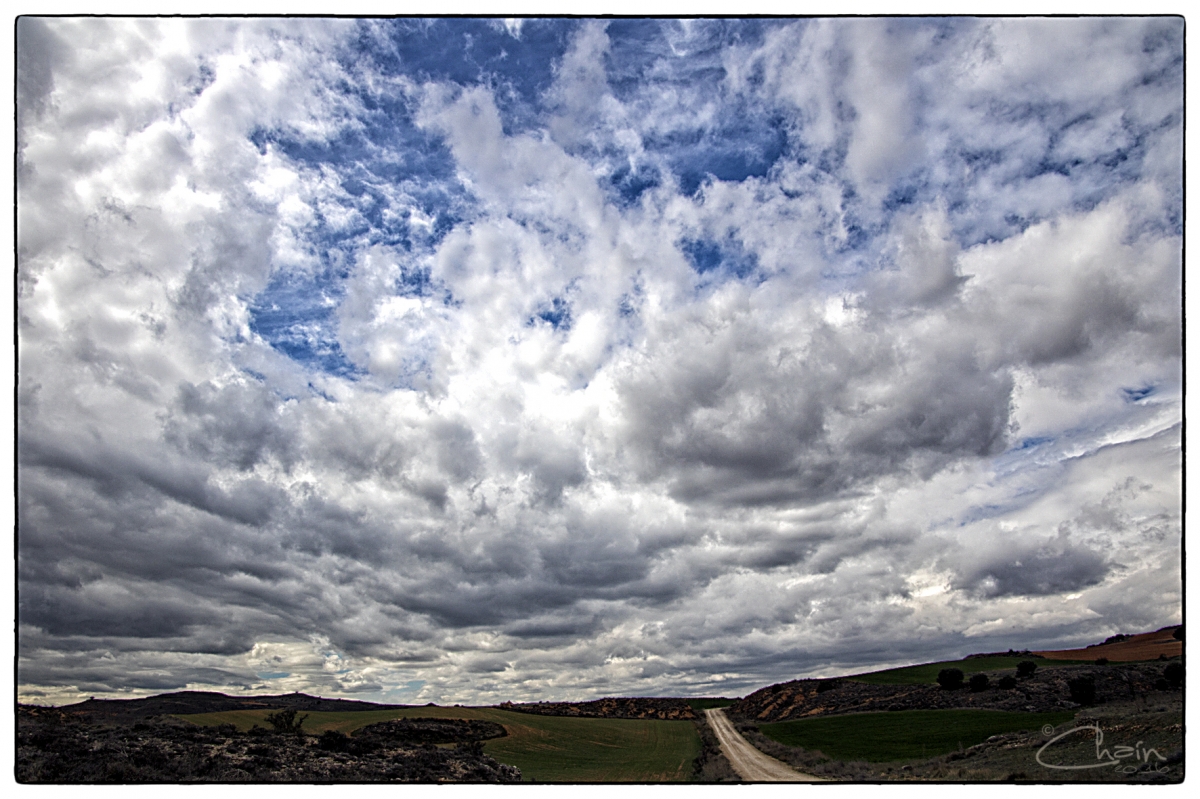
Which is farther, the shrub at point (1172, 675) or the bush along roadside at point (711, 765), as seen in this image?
the shrub at point (1172, 675)

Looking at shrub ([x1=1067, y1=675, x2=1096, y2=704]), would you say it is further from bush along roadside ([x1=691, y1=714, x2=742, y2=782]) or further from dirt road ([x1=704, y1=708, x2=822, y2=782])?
bush along roadside ([x1=691, y1=714, x2=742, y2=782])

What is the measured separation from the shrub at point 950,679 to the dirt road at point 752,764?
31.8 metres

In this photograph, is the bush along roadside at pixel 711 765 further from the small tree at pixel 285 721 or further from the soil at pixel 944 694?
the soil at pixel 944 694

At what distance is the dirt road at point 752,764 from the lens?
3422 centimetres

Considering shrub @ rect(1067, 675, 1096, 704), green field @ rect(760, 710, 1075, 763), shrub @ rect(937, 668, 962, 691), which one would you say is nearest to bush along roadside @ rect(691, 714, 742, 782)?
green field @ rect(760, 710, 1075, 763)

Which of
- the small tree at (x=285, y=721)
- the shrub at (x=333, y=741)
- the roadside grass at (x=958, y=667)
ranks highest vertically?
the small tree at (x=285, y=721)

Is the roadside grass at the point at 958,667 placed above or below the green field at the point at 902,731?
below

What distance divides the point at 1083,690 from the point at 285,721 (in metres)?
74.1

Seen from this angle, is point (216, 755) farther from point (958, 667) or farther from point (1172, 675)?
point (958, 667)

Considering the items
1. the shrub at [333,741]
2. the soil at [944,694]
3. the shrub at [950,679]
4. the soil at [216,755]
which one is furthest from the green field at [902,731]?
the shrub at [333,741]

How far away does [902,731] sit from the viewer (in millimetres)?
55344

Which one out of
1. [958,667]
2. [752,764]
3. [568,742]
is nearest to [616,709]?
[568,742]

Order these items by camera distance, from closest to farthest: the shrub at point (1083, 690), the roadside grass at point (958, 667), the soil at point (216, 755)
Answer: the soil at point (216, 755)
the shrub at point (1083, 690)
the roadside grass at point (958, 667)

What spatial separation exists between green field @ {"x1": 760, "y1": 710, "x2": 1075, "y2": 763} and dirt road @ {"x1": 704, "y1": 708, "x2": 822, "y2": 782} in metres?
4.52
